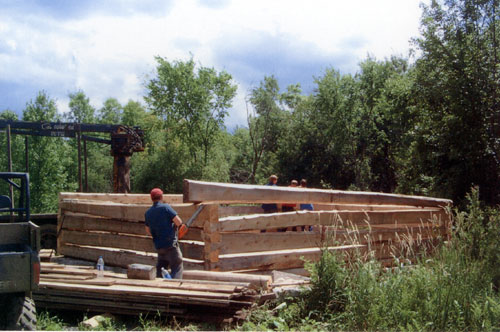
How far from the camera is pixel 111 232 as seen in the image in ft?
33.3

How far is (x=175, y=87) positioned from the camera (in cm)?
4341

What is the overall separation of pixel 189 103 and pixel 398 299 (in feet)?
129

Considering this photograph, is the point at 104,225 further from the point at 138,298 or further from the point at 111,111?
the point at 111,111

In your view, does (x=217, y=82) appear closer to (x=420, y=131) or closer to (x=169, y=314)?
(x=420, y=131)

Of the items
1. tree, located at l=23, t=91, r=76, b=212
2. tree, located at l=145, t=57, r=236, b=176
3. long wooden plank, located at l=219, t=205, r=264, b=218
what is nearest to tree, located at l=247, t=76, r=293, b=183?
tree, located at l=145, t=57, r=236, b=176

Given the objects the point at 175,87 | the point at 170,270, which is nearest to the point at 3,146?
the point at 175,87

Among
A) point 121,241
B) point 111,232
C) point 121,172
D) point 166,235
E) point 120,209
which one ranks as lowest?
point 121,241

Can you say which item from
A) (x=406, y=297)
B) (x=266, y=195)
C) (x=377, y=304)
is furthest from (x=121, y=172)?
(x=406, y=297)

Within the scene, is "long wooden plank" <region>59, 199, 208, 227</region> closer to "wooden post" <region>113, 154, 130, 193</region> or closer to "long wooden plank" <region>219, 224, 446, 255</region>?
"long wooden plank" <region>219, 224, 446, 255</region>

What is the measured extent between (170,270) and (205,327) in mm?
2336

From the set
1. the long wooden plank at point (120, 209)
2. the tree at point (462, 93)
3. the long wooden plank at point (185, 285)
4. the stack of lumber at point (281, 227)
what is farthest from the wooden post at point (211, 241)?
the tree at point (462, 93)

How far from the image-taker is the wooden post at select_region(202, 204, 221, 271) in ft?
23.7

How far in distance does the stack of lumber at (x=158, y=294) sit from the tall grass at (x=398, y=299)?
1.58 ft

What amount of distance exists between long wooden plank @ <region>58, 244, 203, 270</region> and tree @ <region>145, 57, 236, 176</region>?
31579mm
